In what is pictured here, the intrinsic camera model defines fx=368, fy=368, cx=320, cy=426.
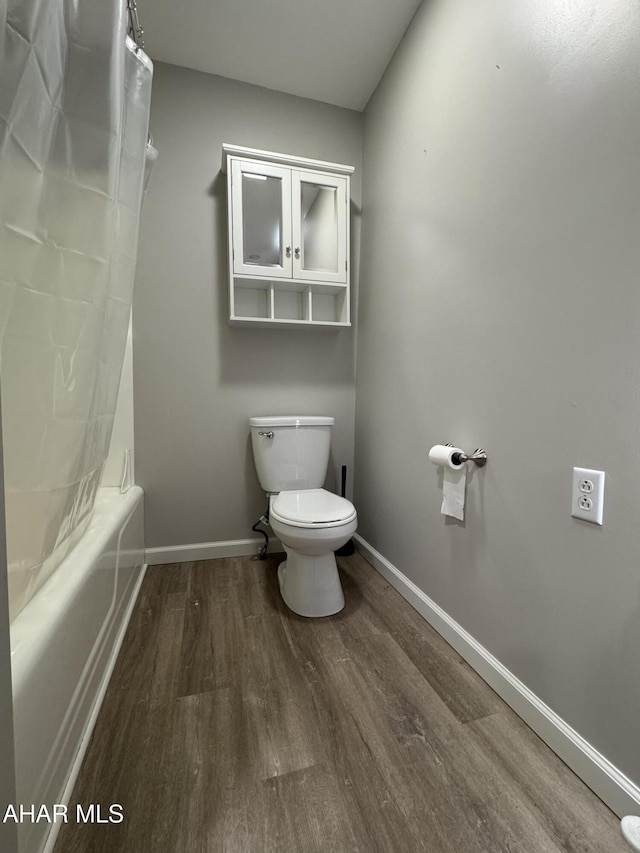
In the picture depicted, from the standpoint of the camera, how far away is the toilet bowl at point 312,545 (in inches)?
54.7

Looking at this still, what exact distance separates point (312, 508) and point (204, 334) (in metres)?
1.06

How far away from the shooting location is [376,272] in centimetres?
188

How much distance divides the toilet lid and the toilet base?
0.18 metres

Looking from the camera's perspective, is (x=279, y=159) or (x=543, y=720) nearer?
(x=543, y=720)

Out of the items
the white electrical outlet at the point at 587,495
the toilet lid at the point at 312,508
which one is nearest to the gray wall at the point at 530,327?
the white electrical outlet at the point at 587,495

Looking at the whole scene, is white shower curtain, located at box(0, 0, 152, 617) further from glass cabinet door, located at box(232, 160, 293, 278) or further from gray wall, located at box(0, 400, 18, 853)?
glass cabinet door, located at box(232, 160, 293, 278)

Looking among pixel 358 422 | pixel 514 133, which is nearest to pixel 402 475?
pixel 358 422

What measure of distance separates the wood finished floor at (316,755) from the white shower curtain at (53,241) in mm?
522

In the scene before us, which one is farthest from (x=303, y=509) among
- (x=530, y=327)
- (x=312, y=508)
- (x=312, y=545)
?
(x=530, y=327)

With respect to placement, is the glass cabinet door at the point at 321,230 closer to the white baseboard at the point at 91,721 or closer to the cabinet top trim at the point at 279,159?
the cabinet top trim at the point at 279,159

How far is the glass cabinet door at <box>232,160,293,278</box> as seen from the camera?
175cm

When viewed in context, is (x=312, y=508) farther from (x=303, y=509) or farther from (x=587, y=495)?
(x=587, y=495)

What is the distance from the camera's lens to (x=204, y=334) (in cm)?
190

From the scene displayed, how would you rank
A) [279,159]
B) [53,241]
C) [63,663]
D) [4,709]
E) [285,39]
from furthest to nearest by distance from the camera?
[279,159], [285,39], [63,663], [53,241], [4,709]
